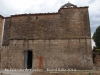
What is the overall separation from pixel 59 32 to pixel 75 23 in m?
2.27

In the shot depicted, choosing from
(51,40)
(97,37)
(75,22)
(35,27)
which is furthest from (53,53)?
(97,37)

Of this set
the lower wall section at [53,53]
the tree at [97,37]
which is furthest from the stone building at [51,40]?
the tree at [97,37]

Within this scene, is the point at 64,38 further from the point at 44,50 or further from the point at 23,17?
the point at 23,17

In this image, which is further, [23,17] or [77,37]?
[23,17]

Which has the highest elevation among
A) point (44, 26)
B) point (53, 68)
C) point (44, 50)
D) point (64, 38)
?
point (44, 26)

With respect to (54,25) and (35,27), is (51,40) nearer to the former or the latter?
(54,25)

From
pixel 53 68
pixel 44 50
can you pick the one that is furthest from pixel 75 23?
pixel 53 68

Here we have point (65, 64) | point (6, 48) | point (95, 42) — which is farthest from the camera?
point (95, 42)

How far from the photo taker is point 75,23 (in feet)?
51.2

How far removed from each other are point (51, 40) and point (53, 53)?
1.62m

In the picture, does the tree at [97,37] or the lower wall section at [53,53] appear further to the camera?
the tree at [97,37]

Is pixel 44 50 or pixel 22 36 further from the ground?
pixel 22 36

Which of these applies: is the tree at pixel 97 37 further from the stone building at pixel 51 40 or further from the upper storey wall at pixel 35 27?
the upper storey wall at pixel 35 27

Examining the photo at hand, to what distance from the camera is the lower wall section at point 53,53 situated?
14836 millimetres
